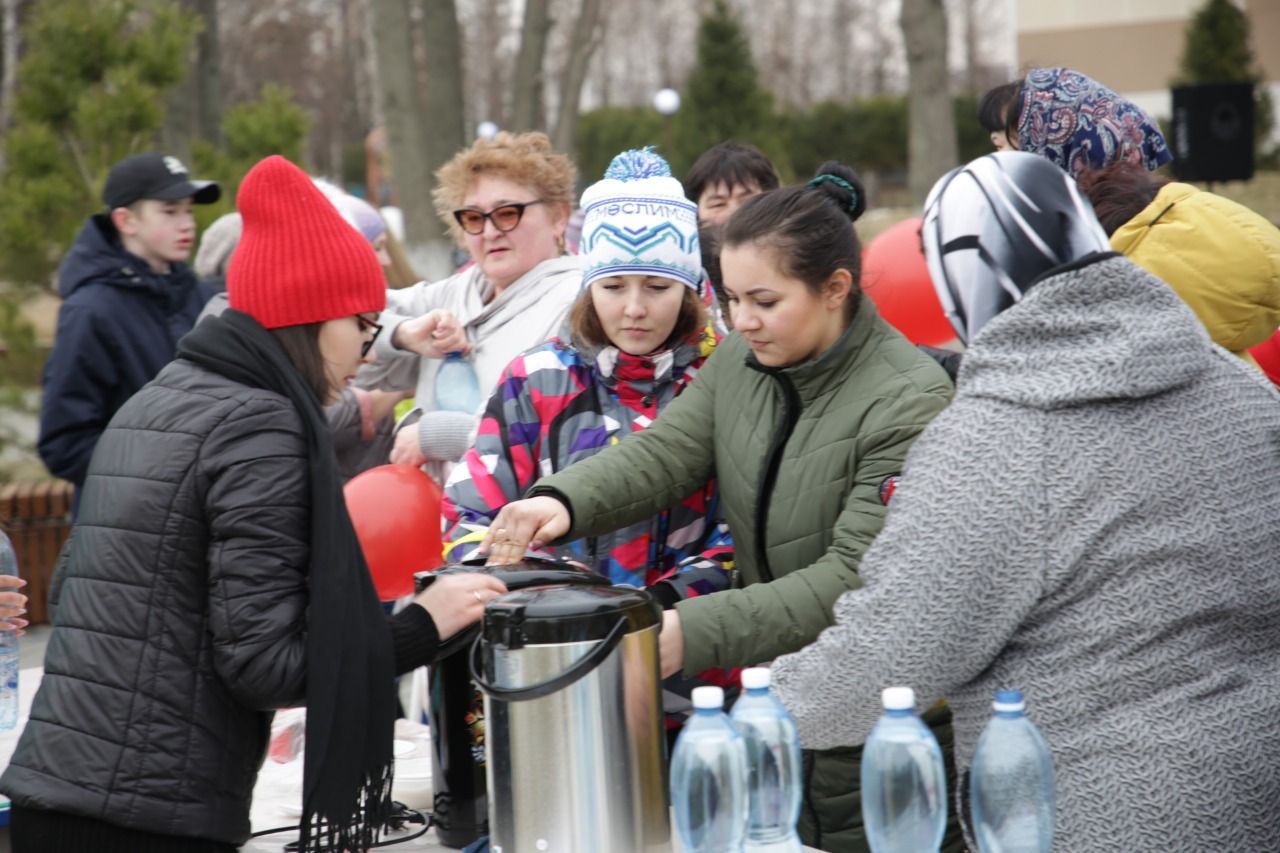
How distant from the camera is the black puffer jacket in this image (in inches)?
91.6

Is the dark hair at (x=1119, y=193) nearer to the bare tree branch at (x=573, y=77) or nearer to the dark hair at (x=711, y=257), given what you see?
the dark hair at (x=711, y=257)

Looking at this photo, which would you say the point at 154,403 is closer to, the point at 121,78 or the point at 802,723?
the point at 802,723

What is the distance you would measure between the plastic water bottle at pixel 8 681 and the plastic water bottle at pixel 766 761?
2.00 m

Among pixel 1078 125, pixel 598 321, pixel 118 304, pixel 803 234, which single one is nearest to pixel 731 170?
pixel 1078 125

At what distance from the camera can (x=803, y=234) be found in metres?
2.64

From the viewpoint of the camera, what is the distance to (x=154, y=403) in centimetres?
245

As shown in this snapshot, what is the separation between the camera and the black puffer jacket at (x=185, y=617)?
2326 mm

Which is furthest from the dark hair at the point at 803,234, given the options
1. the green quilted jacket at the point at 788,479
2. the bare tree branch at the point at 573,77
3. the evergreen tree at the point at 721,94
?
the evergreen tree at the point at 721,94

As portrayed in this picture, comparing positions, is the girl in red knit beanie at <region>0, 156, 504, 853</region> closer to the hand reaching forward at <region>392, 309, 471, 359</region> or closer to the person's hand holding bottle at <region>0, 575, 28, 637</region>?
the person's hand holding bottle at <region>0, 575, 28, 637</region>

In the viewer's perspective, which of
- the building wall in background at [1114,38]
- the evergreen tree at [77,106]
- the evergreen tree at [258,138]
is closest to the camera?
the evergreen tree at [77,106]

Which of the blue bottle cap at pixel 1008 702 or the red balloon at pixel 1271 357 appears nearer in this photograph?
the blue bottle cap at pixel 1008 702

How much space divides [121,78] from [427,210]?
397cm

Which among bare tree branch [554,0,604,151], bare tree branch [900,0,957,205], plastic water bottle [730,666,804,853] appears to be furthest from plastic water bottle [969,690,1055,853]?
bare tree branch [900,0,957,205]

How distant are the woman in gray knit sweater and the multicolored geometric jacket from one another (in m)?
0.96
